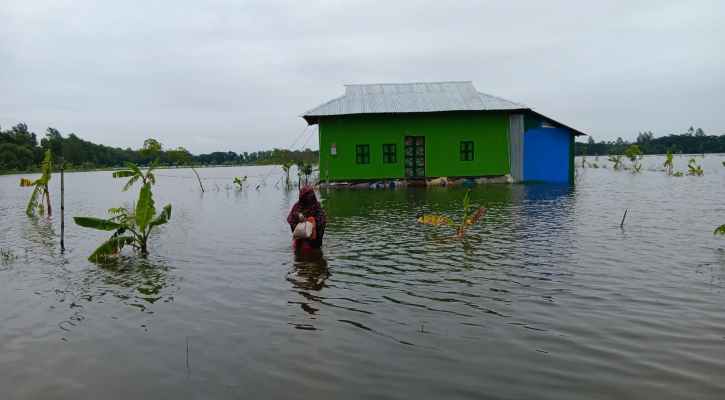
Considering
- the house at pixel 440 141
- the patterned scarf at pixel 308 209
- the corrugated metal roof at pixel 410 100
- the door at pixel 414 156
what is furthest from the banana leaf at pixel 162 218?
the door at pixel 414 156

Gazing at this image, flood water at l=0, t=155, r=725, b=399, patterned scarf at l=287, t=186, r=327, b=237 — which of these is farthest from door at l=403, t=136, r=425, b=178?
patterned scarf at l=287, t=186, r=327, b=237

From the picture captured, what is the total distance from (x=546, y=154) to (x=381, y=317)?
25.0 meters

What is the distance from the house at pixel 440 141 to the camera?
2755 cm

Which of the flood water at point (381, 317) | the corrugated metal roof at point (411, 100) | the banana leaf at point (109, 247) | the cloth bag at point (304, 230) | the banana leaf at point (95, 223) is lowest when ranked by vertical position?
the flood water at point (381, 317)

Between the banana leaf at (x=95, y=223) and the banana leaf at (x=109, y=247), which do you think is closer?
the banana leaf at (x=109, y=247)

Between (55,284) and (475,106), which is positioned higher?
(475,106)

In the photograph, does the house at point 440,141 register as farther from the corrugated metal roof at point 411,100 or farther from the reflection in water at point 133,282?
the reflection in water at point 133,282

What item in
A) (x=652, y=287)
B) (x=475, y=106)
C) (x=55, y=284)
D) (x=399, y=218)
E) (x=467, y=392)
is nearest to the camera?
(x=467, y=392)

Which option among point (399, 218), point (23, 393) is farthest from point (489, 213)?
point (23, 393)

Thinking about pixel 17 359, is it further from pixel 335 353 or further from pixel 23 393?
pixel 335 353

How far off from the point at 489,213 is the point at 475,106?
13257mm

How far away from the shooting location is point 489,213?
15.4 meters

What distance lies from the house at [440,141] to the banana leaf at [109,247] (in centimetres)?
1777

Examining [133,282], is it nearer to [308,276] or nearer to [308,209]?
[308,276]
